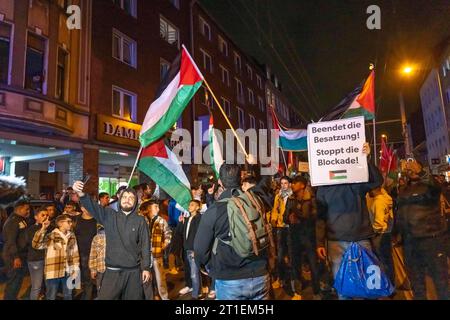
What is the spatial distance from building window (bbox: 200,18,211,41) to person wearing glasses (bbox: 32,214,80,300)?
23.1m

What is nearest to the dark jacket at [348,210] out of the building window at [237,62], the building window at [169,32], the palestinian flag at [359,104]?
the palestinian flag at [359,104]

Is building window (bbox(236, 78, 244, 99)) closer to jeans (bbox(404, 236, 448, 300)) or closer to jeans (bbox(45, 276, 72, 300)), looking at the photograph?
jeans (bbox(45, 276, 72, 300))

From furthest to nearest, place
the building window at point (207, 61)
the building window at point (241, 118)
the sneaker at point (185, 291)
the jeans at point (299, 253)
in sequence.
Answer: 1. the building window at point (241, 118)
2. the building window at point (207, 61)
3. the sneaker at point (185, 291)
4. the jeans at point (299, 253)

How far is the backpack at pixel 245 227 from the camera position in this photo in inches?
124

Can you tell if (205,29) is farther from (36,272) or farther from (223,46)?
(36,272)

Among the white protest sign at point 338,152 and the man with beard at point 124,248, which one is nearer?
the man with beard at point 124,248

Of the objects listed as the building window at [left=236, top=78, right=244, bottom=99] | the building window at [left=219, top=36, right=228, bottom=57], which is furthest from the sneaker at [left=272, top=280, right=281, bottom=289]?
the building window at [left=236, top=78, right=244, bottom=99]

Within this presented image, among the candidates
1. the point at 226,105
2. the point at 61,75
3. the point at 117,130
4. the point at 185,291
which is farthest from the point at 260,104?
the point at 185,291

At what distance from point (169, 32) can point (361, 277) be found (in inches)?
816

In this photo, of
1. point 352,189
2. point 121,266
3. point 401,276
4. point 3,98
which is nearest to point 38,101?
point 3,98

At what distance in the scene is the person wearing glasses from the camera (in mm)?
5566

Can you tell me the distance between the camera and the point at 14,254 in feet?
19.3

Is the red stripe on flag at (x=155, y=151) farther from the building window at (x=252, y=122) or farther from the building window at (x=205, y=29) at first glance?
the building window at (x=252, y=122)

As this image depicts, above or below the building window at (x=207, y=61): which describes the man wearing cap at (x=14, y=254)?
below
